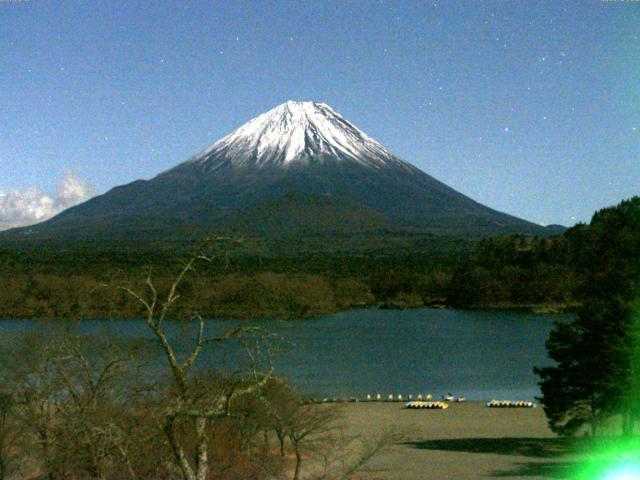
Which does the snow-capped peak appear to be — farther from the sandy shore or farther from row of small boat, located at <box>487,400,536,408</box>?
the sandy shore

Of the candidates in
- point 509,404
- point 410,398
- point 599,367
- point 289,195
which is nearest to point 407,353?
point 410,398

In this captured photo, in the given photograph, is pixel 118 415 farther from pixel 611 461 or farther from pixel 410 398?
pixel 410 398

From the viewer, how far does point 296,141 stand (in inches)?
5217

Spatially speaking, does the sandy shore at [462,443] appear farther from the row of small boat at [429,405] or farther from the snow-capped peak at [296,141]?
the snow-capped peak at [296,141]

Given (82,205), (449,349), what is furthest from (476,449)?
(82,205)

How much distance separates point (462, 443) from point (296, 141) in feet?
388

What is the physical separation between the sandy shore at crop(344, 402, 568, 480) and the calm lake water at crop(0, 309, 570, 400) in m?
2.57

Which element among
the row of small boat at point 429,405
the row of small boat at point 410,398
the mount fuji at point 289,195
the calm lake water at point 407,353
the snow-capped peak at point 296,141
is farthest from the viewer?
the snow-capped peak at point 296,141

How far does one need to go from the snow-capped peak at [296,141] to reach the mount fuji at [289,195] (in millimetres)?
156

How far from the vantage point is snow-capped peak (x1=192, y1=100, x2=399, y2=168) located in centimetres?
13012

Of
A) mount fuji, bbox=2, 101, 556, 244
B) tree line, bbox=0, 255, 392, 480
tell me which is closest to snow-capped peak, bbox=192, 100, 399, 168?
mount fuji, bbox=2, 101, 556, 244

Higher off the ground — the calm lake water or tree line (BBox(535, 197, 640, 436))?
tree line (BBox(535, 197, 640, 436))

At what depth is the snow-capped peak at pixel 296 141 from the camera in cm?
13012

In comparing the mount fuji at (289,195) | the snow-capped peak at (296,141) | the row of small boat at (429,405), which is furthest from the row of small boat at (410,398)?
the snow-capped peak at (296,141)
